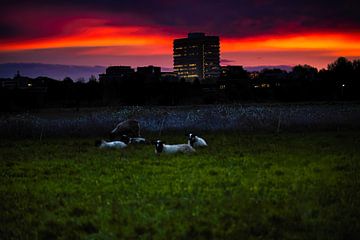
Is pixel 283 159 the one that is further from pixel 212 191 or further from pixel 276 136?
pixel 276 136

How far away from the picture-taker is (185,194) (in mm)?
12297

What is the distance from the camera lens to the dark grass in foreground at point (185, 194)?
9.38m

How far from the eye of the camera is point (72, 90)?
101 m

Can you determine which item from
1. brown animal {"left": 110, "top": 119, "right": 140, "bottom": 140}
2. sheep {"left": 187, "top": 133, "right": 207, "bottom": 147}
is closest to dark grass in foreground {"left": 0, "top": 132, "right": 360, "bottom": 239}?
sheep {"left": 187, "top": 133, "right": 207, "bottom": 147}

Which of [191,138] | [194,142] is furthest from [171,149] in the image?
[194,142]

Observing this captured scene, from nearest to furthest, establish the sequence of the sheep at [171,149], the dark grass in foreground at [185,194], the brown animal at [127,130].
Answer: the dark grass in foreground at [185,194] < the sheep at [171,149] < the brown animal at [127,130]

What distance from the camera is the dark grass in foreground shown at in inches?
369

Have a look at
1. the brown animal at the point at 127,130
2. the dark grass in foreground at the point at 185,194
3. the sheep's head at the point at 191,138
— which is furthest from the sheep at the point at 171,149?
the brown animal at the point at 127,130

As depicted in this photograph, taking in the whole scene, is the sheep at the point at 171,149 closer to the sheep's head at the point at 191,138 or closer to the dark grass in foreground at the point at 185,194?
the dark grass in foreground at the point at 185,194

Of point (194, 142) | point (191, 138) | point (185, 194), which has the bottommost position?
point (185, 194)

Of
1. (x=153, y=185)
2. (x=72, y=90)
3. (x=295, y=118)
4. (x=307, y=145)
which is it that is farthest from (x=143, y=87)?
(x=153, y=185)

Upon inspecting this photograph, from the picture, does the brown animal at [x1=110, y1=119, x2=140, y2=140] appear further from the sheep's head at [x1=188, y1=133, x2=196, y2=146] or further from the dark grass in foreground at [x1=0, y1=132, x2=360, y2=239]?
the sheep's head at [x1=188, y1=133, x2=196, y2=146]

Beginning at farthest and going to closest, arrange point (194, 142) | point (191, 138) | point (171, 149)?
point (194, 142)
point (191, 138)
point (171, 149)

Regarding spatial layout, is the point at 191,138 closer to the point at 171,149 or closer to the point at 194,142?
the point at 194,142
